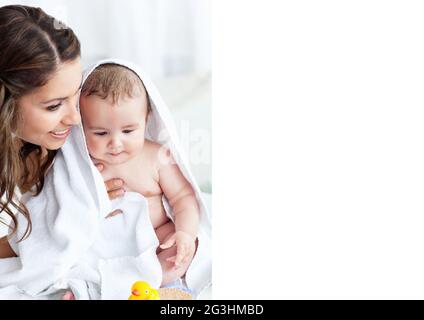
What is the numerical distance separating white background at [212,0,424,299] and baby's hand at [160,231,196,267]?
127mm

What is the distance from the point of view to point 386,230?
167 centimetres

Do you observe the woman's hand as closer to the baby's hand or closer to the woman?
the woman

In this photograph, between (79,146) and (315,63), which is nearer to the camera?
(79,146)

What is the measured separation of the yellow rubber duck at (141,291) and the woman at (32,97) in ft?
0.65

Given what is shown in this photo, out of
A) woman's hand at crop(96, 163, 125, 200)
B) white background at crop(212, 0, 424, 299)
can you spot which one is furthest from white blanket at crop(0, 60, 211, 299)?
white background at crop(212, 0, 424, 299)

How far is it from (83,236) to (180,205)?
8.5 inches

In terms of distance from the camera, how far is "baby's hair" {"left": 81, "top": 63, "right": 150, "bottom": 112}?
1420 millimetres

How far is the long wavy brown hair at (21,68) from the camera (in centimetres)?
137

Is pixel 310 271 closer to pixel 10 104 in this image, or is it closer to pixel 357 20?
pixel 357 20

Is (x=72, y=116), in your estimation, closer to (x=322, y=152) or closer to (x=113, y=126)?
(x=113, y=126)

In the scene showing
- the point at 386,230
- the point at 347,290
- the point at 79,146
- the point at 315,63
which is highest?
the point at 315,63

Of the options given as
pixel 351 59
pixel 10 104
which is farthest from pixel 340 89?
pixel 10 104

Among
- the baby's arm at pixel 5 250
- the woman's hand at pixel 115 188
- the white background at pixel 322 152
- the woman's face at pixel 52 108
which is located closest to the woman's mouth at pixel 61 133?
the woman's face at pixel 52 108

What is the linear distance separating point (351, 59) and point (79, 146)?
2.21 feet
